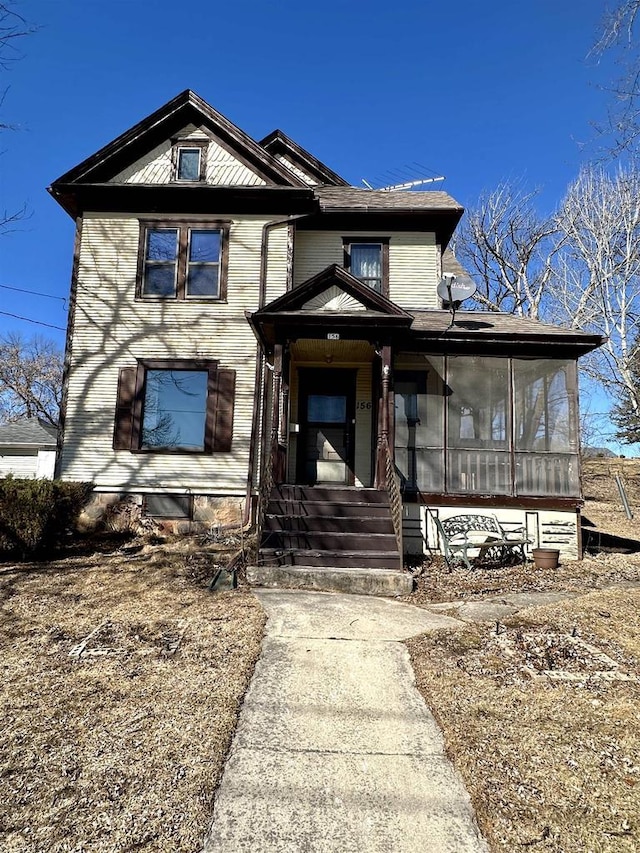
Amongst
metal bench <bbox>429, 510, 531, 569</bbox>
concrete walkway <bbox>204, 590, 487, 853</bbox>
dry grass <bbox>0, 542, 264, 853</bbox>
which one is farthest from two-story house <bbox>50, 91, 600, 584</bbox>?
concrete walkway <bbox>204, 590, 487, 853</bbox>

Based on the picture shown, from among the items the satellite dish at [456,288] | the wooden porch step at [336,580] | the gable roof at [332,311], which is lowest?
the wooden porch step at [336,580]

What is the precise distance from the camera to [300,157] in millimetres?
12844

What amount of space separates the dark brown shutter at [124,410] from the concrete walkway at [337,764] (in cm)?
688

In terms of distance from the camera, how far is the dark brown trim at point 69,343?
10.3 meters

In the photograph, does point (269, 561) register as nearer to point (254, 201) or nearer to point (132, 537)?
point (132, 537)

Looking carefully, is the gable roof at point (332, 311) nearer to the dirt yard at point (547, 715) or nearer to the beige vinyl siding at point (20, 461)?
the dirt yard at point (547, 715)

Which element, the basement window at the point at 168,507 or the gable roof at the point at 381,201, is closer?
the basement window at the point at 168,507

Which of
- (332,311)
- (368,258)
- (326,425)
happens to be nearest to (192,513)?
(326,425)

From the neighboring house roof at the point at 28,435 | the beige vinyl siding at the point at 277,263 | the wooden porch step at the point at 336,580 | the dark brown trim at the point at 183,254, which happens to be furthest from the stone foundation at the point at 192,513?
the neighboring house roof at the point at 28,435

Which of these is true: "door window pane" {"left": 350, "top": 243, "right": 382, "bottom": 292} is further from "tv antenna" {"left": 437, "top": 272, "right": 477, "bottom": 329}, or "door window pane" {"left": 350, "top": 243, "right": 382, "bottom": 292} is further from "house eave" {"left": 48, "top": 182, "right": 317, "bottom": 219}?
"tv antenna" {"left": 437, "top": 272, "right": 477, "bottom": 329}

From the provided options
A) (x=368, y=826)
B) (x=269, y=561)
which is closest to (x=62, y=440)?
(x=269, y=561)

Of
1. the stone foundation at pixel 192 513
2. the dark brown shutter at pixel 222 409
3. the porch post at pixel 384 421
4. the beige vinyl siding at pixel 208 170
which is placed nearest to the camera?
the porch post at pixel 384 421

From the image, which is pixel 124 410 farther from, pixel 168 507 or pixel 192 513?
pixel 192 513

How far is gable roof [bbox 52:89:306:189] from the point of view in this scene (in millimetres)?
10836
